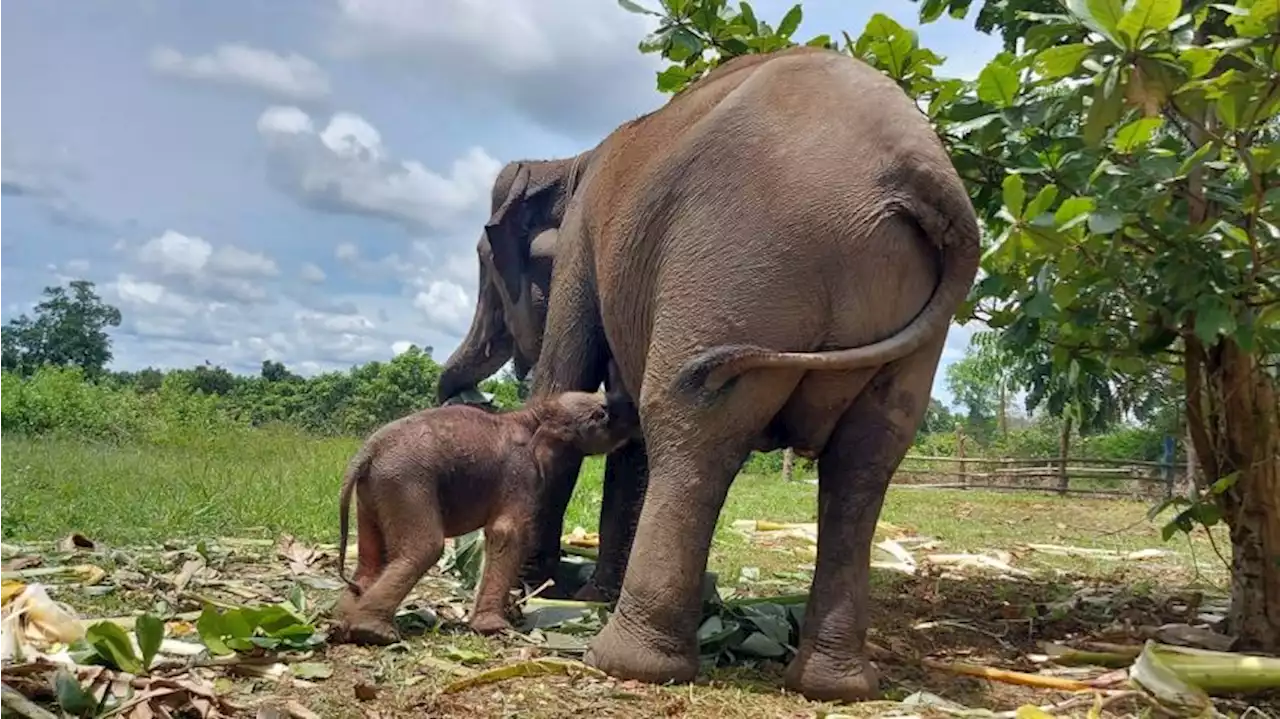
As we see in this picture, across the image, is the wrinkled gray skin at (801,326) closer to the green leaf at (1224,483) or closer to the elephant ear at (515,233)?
the green leaf at (1224,483)

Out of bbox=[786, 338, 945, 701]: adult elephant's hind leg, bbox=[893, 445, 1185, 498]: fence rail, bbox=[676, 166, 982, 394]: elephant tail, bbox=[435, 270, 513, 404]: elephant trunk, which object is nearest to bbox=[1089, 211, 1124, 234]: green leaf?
bbox=[676, 166, 982, 394]: elephant tail

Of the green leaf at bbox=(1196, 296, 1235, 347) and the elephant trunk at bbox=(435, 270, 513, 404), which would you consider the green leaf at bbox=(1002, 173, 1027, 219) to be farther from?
the elephant trunk at bbox=(435, 270, 513, 404)

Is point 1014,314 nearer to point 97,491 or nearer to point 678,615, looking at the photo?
point 678,615

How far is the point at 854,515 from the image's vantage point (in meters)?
3.38

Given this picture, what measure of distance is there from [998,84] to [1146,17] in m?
0.71

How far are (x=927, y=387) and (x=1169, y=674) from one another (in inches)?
40.7

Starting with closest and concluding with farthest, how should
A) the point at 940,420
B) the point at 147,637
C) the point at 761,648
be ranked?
the point at 147,637, the point at 761,648, the point at 940,420

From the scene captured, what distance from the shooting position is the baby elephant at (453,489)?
3.81 metres

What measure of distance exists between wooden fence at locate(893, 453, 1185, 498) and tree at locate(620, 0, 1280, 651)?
1955 cm

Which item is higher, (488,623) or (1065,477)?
(1065,477)

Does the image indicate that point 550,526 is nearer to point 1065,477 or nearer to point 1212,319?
point 1212,319

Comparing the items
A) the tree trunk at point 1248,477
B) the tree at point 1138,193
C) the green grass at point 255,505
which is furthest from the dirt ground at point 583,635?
the tree at point 1138,193

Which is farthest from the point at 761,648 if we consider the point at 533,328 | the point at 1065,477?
the point at 1065,477

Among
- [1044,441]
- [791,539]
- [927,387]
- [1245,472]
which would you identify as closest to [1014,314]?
[1245,472]
